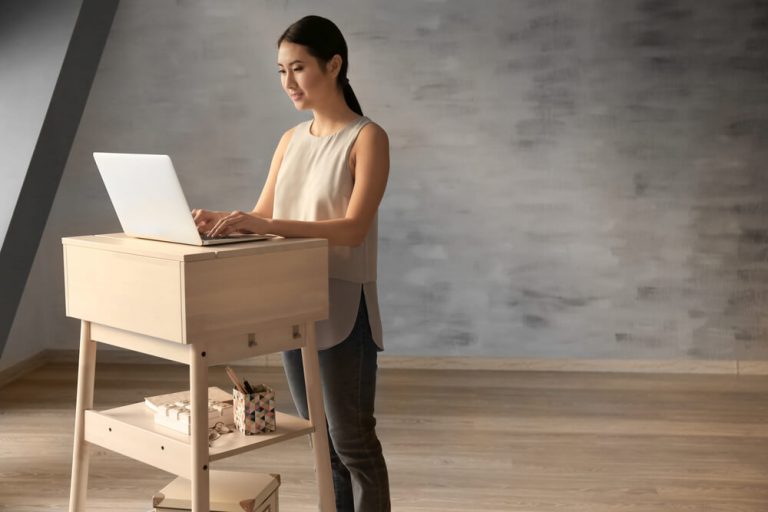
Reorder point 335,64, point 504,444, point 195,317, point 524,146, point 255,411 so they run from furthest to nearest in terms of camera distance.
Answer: point 524,146
point 504,444
point 335,64
point 255,411
point 195,317

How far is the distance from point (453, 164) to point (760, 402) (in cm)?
176

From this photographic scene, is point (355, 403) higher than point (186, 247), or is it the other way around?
point (186, 247)

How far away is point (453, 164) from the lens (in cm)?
450

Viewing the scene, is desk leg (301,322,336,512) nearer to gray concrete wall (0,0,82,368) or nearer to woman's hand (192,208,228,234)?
woman's hand (192,208,228,234)

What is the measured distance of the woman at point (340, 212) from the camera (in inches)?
76.0

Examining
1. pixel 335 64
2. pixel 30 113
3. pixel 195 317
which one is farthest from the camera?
pixel 30 113

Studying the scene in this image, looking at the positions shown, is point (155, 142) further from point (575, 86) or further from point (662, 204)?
point (662, 204)

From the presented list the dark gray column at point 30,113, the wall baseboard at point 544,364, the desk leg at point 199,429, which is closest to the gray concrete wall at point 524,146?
the wall baseboard at point 544,364

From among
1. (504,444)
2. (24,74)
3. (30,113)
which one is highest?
(24,74)

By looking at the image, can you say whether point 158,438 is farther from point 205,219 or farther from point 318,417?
point 205,219

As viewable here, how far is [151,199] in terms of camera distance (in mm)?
1708

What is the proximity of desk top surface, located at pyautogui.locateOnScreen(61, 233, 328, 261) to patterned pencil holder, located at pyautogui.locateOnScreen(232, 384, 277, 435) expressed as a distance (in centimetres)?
32

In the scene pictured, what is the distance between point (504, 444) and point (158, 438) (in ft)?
6.15

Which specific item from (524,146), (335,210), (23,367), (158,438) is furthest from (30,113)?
(524,146)
